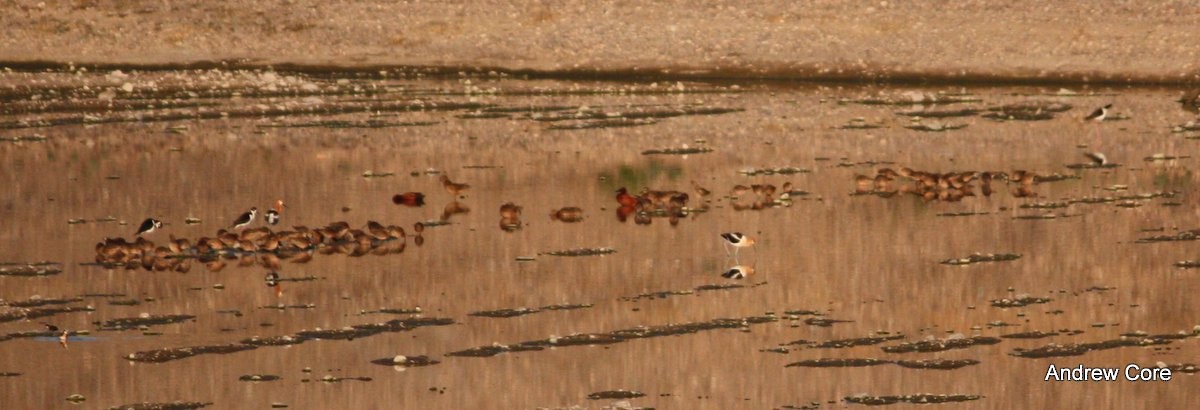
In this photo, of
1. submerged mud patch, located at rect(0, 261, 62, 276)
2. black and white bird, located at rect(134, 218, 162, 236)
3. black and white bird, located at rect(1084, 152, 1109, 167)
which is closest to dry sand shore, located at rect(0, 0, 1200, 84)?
black and white bird, located at rect(1084, 152, 1109, 167)

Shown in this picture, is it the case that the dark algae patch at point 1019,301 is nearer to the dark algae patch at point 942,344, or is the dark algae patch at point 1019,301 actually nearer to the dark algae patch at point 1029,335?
the dark algae patch at point 1029,335

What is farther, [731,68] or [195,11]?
[195,11]

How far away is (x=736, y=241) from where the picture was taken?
647 inches

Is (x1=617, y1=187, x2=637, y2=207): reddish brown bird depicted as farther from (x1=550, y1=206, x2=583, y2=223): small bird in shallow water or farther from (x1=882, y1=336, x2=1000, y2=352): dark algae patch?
(x1=882, y1=336, x2=1000, y2=352): dark algae patch

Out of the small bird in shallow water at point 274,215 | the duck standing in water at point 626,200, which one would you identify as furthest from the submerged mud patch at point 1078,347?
the small bird in shallow water at point 274,215

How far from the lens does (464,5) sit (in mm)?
31312

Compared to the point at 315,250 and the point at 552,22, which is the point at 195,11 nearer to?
the point at 552,22

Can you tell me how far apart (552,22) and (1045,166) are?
11.4 m

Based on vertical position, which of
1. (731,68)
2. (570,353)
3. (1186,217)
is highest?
(731,68)

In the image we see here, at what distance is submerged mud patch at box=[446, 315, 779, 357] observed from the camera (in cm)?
1341

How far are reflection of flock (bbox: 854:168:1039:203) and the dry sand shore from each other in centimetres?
893

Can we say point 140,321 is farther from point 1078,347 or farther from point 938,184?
point 938,184

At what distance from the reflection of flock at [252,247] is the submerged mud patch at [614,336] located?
3224mm

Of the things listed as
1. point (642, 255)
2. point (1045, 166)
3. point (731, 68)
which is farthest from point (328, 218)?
point (731, 68)
